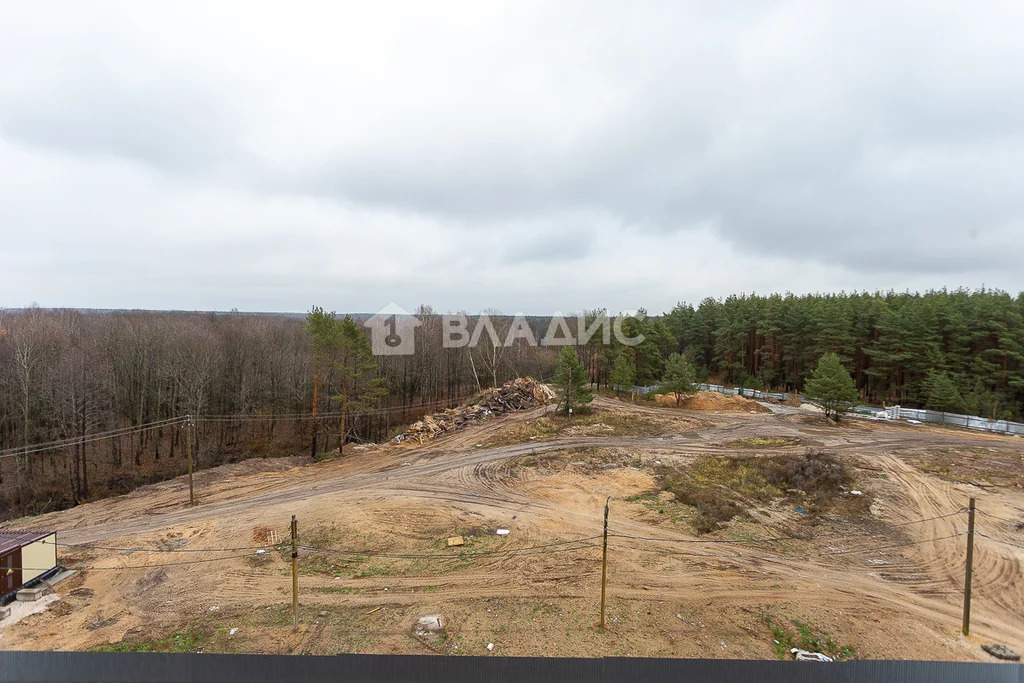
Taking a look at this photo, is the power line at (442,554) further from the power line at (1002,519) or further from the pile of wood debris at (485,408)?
the power line at (1002,519)

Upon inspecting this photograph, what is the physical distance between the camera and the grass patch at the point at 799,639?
822cm

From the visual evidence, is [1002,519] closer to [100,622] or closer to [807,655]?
[807,655]

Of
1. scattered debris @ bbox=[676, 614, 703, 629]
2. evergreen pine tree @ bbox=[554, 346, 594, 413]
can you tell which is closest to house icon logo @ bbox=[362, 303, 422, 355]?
evergreen pine tree @ bbox=[554, 346, 594, 413]

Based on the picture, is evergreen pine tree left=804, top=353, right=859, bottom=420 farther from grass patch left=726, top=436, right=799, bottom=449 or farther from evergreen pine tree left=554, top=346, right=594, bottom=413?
evergreen pine tree left=554, top=346, right=594, bottom=413

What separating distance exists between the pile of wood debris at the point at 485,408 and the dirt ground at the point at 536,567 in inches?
284

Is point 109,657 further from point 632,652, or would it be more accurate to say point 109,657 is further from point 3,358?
point 3,358

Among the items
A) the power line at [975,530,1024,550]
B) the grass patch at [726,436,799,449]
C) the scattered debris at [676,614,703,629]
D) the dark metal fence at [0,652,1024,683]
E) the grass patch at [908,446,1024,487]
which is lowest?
the scattered debris at [676,614,703,629]

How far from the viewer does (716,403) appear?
33.6 m

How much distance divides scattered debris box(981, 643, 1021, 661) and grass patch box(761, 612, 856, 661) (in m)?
2.84

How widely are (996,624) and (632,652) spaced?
27.3 feet

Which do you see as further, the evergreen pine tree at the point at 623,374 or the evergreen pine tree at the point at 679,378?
the evergreen pine tree at the point at 623,374

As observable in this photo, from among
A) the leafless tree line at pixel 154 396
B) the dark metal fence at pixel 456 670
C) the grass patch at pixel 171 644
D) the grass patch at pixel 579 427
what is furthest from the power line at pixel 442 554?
the leafless tree line at pixel 154 396

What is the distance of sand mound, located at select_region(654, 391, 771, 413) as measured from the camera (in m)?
32.8

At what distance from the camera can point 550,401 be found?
114 feet
